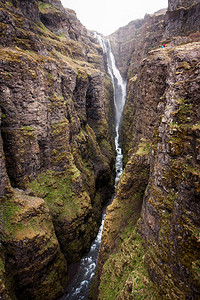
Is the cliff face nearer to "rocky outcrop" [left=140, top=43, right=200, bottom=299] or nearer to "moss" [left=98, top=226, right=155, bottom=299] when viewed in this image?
"moss" [left=98, top=226, right=155, bottom=299]

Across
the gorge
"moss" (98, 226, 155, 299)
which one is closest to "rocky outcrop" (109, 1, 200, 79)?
the gorge

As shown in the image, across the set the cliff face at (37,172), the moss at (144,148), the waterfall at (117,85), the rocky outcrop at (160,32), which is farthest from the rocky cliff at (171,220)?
the waterfall at (117,85)

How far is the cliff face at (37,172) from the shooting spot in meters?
12.5

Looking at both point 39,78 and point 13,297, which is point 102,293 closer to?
point 13,297

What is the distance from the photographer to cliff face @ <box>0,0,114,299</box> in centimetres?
1246

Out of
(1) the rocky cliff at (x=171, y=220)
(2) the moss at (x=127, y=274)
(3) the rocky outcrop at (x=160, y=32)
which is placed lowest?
(2) the moss at (x=127, y=274)

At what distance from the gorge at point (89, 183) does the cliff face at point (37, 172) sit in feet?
0.30

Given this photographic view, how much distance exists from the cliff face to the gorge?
90 millimetres

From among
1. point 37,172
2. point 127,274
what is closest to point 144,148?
point 127,274

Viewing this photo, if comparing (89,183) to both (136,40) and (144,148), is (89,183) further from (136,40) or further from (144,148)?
(136,40)

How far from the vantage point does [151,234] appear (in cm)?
832

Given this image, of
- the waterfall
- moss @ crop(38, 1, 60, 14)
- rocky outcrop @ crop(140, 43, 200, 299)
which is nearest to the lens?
rocky outcrop @ crop(140, 43, 200, 299)

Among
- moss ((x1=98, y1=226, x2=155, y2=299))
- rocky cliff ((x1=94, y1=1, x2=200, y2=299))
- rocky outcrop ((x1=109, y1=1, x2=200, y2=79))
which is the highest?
rocky outcrop ((x1=109, y1=1, x2=200, y2=79))

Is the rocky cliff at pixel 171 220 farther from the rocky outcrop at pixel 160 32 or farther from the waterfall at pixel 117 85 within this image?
the waterfall at pixel 117 85
